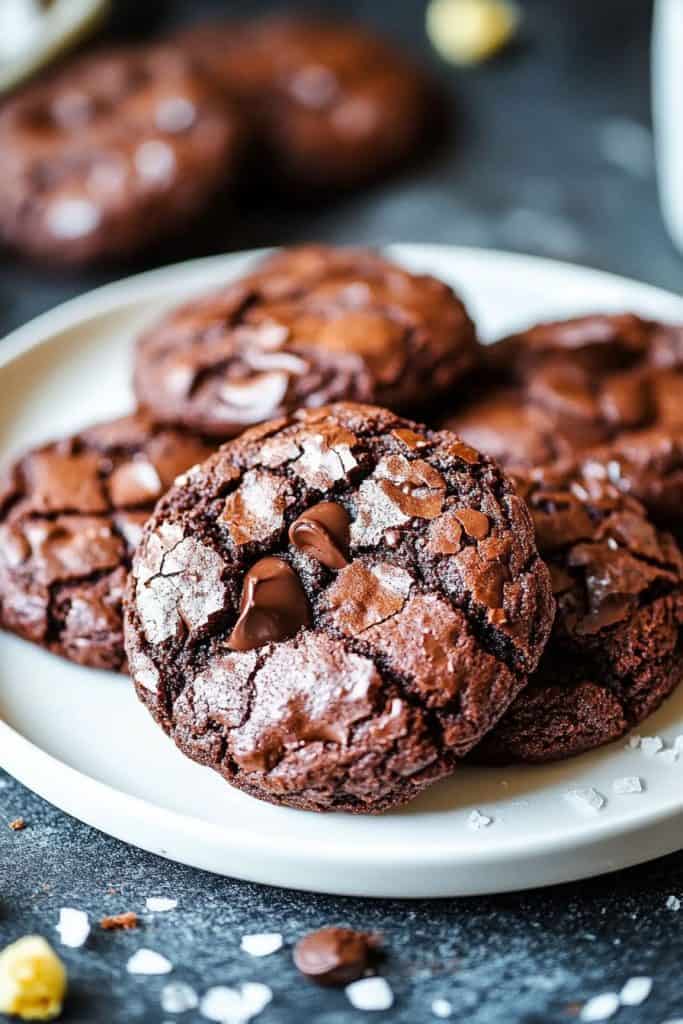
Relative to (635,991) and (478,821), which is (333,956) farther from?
(635,991)

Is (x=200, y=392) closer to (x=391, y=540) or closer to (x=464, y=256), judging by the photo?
(x=391, y=540)

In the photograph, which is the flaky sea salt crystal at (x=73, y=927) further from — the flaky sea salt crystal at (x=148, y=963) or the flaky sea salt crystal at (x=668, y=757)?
the flaky sea salt crystal at (x=668, y=757)

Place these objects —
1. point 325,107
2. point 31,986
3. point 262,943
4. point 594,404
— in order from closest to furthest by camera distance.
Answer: point 31,986 < point 262,943 < point 594,404 < point 325,107

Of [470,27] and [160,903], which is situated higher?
[470,27]

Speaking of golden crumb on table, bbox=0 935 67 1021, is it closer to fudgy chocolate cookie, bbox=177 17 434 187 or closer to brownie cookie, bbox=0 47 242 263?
brownie cookie, bbox=0 47 242 263

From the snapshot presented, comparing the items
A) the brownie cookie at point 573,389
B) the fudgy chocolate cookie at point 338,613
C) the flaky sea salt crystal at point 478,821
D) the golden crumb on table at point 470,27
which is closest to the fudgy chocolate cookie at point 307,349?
the brownie cookie at point 573,389

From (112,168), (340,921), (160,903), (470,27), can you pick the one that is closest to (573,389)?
(340,921)
